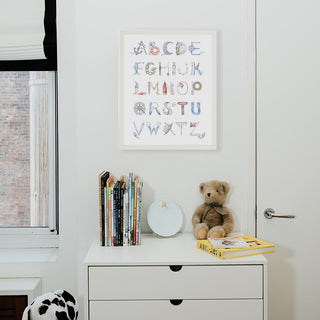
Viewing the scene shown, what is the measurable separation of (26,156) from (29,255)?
55 centimetres

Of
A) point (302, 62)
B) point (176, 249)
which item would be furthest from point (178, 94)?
point (176, 249)

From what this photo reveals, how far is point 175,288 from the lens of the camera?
1448 millimetres

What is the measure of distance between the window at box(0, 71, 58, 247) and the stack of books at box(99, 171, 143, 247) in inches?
23.2

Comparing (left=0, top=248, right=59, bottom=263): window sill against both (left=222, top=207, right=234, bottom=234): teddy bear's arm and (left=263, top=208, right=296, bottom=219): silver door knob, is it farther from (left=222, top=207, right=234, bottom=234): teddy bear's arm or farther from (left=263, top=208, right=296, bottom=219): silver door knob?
(left=263, top=208, right=296, bottom=219): silver door knob

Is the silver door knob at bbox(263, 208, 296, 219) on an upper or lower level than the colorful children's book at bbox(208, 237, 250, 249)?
upper

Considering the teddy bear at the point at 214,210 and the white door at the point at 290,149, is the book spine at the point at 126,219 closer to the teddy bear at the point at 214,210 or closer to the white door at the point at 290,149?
the teddy bear at the point at 214,210

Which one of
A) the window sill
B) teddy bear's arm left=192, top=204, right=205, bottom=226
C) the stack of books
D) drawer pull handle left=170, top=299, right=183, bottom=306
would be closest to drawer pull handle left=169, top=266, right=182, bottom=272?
drawer pull handle left=170, top=299, right=183, bottom=306

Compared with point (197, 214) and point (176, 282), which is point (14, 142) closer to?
point (197, 214)

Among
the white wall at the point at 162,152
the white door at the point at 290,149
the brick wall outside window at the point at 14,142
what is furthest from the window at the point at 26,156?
the white door at the point at 290,149

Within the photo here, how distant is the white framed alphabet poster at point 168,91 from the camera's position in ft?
5.88

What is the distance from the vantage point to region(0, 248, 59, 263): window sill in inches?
77.2

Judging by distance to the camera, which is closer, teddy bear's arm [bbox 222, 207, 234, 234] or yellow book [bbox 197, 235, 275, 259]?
yellow book [bbox 197, 235, 275, 259]

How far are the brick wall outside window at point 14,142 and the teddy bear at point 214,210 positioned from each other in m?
1.00

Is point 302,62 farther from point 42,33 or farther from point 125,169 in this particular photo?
point 42,33
